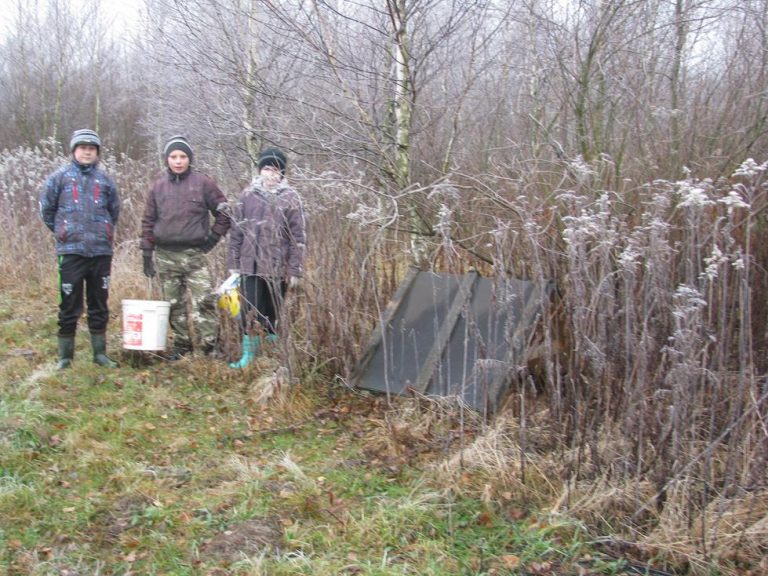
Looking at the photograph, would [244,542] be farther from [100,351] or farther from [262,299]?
[100,351]

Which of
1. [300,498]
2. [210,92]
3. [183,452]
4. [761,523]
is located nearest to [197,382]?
[183,452]

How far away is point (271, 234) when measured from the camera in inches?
216

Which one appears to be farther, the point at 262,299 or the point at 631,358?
the point at 262,299

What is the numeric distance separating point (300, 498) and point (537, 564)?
1230 mm

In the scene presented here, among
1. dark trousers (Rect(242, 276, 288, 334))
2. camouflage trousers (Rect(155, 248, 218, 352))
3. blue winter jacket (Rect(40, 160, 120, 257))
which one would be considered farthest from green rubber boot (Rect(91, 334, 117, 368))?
dark trousers (Rect(242, 276, 288, 334))

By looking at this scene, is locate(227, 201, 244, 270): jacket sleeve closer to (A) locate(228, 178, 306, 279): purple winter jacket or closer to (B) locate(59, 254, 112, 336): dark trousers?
(A) locate(228, 178, 306, 279): purple winter jacket

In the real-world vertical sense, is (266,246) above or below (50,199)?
below

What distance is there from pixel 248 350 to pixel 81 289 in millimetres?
1392

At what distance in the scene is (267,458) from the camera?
170 inches

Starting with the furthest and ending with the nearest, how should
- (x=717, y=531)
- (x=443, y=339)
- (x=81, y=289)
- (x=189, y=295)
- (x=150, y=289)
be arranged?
(x=150, y=289)
(x=189, y=295)
(x=81, y=289)
(x=443, y=339)
(x=717, y=531)

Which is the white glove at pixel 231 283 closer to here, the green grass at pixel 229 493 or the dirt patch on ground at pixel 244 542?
the green grass at pixel 229 493

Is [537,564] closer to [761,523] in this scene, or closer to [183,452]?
[761,523]

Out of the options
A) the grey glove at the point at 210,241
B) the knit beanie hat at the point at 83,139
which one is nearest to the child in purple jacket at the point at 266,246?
the grey glove at the point at 210,241

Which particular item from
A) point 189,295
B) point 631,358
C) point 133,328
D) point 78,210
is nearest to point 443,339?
point 631,358
